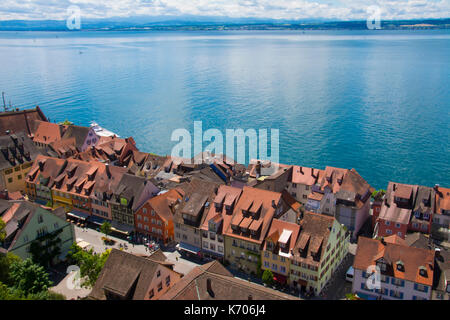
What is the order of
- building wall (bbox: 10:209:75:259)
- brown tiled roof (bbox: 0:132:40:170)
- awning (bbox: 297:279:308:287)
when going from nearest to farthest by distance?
1. awning (bbox: 297:279:308:287)
2. building wall (bbox: 10:209:75:259)
3. brown tiled roof (bbox: 0:132:40:170)

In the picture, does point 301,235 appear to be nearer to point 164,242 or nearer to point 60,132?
point 164,242

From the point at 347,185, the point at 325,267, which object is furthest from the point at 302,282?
the point at 347,185

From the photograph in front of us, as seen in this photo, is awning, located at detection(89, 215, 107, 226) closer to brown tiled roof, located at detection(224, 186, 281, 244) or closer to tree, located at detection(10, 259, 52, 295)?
tree, located at detection(10, 259, 52, 295)

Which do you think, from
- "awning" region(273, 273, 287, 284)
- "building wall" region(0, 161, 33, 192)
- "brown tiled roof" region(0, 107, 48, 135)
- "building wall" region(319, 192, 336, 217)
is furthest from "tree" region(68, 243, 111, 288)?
"brown tiled roof" region(0, 107, 48, 135)

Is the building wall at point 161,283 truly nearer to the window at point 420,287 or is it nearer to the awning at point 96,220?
the window at point 420,287

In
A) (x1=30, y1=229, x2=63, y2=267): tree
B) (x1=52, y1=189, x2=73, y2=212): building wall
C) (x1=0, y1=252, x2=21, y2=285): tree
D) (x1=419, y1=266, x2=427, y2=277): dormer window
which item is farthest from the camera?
(x1=52, y1=189, x2=73, y2=212): building wall
